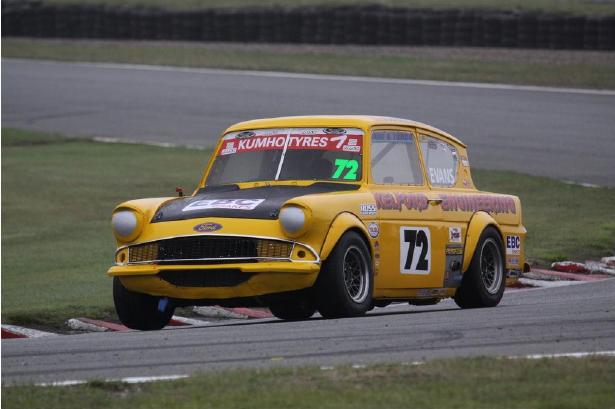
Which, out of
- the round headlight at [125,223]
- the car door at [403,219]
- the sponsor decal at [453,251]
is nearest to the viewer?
the round headlight at [125,223]

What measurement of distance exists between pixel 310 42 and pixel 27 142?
10.5 meters

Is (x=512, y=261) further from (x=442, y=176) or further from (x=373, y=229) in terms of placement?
(x=373, y=229)

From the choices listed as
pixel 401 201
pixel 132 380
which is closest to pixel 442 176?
pixel 401 201

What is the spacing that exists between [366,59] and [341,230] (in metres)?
23.0

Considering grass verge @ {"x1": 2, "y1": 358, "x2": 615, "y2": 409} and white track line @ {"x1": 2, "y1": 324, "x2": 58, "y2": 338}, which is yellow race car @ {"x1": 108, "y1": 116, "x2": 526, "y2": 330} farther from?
grass verge @ {"x1": 2, "y1": 358, "x2": 615, "y2": 409}

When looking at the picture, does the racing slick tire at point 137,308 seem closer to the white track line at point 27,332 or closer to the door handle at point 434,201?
the white track line at point 27,332

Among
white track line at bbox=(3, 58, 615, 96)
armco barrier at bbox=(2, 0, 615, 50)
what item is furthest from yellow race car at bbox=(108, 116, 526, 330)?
armco barrier at bbox=(2, 0, 615, 50)

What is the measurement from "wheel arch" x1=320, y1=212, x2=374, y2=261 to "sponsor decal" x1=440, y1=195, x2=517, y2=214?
1.16m

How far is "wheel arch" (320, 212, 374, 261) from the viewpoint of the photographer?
8375 millimetres

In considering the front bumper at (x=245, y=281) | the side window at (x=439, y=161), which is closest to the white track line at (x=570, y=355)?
the front bumper at (x=245, y=281)

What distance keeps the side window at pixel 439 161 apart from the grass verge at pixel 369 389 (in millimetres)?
3991

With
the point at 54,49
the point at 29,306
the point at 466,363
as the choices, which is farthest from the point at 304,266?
the point at 54,49

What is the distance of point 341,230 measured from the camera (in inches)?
334

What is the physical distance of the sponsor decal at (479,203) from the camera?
385 inches
